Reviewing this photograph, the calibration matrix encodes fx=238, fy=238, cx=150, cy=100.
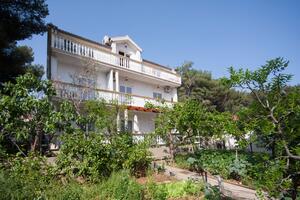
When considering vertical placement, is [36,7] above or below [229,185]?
above

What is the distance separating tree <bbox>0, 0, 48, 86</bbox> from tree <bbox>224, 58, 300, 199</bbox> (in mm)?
12818

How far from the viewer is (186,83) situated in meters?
38.0

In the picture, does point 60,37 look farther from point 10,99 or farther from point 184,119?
point 184,119

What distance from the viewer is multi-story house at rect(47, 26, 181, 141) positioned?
1500 centimetres

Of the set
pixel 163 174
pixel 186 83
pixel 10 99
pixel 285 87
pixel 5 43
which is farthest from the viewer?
pixel 186 83

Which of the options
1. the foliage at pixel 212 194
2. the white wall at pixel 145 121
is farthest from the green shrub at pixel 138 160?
the white wall at pixel 145 121

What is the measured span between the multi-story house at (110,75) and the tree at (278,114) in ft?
33.8

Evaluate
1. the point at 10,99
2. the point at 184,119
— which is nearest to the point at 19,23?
the point at 10,99

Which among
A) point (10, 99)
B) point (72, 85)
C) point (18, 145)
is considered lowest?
point (18, 145)

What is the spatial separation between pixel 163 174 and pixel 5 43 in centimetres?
1053

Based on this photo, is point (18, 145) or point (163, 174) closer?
point (18, 145)

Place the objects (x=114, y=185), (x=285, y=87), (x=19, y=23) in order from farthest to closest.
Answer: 1. (x=19, y=23)
2. (x=114, y=185)
3. (x=285, y=87)

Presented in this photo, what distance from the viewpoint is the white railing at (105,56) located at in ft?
51.0

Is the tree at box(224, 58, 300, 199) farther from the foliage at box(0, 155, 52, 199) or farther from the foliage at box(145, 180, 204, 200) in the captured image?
the foliage at box(0, 155, 52, 199)
